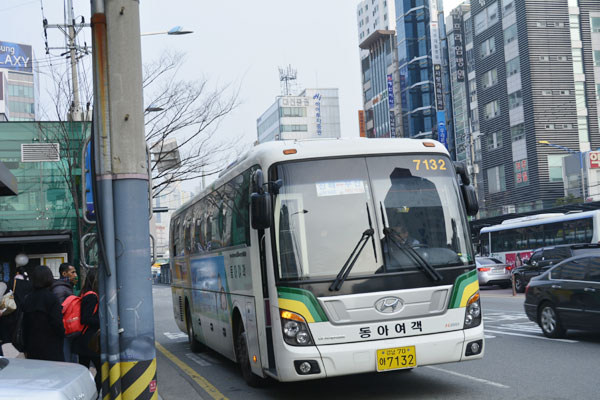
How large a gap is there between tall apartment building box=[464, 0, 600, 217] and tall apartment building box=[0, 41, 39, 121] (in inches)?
3340

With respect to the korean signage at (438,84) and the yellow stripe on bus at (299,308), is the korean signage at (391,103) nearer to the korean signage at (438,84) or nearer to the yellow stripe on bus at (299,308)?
the korean signage at (438,84)

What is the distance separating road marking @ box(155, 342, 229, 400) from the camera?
9.79 metres

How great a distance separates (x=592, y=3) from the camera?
62.1 meters

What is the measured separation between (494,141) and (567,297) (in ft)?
186

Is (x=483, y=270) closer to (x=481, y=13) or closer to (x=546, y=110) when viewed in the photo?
(x=546, y=110)

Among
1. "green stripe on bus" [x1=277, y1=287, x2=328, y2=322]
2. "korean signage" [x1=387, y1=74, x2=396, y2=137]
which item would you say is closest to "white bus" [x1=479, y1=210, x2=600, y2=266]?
"green stripe on bus" [x1=277, y1=287, x2=328, y2=322]

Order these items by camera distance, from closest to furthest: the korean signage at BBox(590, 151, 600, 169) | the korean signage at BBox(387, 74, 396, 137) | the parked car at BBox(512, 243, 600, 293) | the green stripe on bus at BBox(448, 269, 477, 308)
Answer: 1. the green stripe on bus at BBox(448, 269, 477, 308)
2. the parked car at BBox(512, 243, 600, 293)
3. the korean signage at BBox(590, 151, 600, 169)
4. the korean signage at BBox(387, 74, 396, 137)

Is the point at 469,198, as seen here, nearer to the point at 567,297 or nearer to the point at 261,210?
the point at 261,210

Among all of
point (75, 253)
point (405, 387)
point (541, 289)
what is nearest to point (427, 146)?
point (405, 387)


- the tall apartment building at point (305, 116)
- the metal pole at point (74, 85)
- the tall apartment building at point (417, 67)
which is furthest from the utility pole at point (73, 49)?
the tall apartment building at point (305, 116)

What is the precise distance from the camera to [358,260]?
8.09 meters

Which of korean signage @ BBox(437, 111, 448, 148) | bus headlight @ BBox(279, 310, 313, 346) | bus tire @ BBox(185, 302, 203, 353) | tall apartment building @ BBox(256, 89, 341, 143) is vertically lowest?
bus tire @ BBox(185, 302, 203, 353)

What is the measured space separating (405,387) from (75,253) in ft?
77.8

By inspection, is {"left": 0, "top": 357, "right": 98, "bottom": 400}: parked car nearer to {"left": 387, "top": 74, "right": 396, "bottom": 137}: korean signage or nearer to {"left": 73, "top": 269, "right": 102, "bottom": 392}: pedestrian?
{"left": 73, "top": 269, "right": 102, "bottom": 392}: pedestrian
